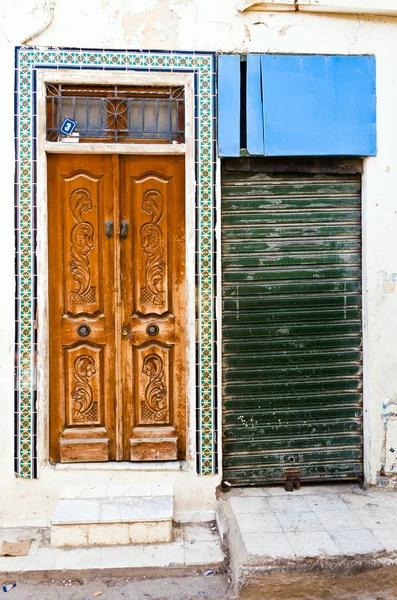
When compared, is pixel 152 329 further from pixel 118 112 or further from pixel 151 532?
pixel 118 112

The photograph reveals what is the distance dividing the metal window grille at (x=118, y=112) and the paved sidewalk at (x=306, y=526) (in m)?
2.81

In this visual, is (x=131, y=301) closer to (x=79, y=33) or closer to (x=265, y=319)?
(x=265, y=319)

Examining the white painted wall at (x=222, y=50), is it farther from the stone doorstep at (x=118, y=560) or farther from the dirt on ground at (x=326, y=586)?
the dirt on ground at (x=326, y=586)

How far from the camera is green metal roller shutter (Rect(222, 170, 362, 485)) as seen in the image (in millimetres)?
4246

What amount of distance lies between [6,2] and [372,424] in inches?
165

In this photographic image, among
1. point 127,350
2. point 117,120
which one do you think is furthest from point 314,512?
point 117,120

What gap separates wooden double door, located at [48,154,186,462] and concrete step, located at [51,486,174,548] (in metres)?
0.45

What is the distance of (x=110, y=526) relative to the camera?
12.3 feet

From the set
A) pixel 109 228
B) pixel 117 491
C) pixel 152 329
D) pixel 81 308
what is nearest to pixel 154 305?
pixel 152 329

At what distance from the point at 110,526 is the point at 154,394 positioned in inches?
39.4

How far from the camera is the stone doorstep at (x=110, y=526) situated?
372cm

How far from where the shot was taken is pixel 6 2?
3.99m

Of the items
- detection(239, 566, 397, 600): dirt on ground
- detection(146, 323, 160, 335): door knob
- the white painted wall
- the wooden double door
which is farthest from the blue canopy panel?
detection(239, 566, 397, 600): dirt on ground

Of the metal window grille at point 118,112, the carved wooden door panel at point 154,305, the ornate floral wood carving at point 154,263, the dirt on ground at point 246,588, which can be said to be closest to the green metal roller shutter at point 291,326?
the carved wooden door panel at point 154,305
